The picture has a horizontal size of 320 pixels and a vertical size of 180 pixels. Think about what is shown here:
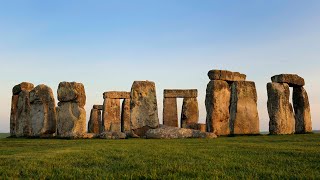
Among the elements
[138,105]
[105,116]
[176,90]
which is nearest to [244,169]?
[138,105]

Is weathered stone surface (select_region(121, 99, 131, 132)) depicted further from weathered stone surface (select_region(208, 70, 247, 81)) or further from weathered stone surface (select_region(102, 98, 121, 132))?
weathered stone surface (select_region(208, 70, 247, 81))

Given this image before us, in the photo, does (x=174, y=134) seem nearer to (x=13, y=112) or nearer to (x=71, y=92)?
(x=71, y=92)

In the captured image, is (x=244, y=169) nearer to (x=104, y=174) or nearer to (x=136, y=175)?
(x=136, y=175)

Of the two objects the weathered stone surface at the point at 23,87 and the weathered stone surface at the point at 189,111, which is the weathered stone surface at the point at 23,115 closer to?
the weathered stone surface at the point at 23,87

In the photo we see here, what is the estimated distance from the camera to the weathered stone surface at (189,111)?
27.8 metres

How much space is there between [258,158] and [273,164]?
0.79m

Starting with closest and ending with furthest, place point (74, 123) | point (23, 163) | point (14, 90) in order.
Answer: point (23, 163) → point (74, 123) → point (14, 90)

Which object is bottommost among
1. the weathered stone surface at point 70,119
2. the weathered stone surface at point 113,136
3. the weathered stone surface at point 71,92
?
the weathered stone surface at point 113,136

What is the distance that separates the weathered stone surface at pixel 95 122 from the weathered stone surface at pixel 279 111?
16.8 meters

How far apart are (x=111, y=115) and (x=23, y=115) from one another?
391 inches

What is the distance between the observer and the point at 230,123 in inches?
762

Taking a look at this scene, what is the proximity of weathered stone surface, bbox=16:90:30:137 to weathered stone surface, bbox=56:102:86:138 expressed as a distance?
9.71ft

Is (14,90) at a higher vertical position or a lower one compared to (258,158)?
higher

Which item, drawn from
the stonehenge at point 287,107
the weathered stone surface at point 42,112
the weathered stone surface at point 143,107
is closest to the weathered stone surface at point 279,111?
the stonehenge at point 287,107
